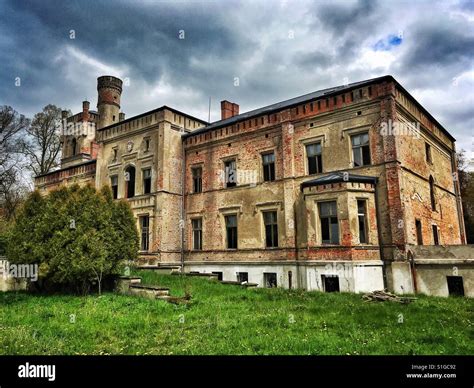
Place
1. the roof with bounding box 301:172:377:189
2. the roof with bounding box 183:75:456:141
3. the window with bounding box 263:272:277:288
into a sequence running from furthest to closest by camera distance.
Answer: the window with bounding box 263:272:277:288 → the roof with bounding box 183:75:456:141 → the roof with bounding box 301:172:377:189

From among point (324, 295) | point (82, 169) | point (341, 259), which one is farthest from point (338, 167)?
point (82, 169)

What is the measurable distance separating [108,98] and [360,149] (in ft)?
95.0

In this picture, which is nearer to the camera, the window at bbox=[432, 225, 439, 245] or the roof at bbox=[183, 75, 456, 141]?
the roof at bbox=[183, 75, 456, 141]

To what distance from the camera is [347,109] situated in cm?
1673

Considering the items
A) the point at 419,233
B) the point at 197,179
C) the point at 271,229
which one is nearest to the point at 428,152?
the point at 419,233

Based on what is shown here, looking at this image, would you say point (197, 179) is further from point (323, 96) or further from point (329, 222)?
point (329, 222)

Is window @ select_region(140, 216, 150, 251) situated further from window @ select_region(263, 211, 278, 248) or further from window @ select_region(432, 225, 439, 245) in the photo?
window @ select_region(432, 225, 439, 245)

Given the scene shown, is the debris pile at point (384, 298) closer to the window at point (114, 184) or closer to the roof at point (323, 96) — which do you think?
the roof at point (323, 96)

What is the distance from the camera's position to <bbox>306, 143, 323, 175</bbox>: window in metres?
17.5

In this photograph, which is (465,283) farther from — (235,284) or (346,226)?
(235,284)

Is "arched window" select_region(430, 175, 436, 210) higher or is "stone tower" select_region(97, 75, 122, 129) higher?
"stone tower" select_region(97, 75, 122, 129)

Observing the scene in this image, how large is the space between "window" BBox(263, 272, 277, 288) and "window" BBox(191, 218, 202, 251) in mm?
5111

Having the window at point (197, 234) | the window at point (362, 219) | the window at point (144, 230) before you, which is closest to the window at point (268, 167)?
the window at point (362, 219)

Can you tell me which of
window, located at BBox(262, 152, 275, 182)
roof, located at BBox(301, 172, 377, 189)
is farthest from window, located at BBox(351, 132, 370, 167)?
window, located at BBox(262, 152, 275, 182)
